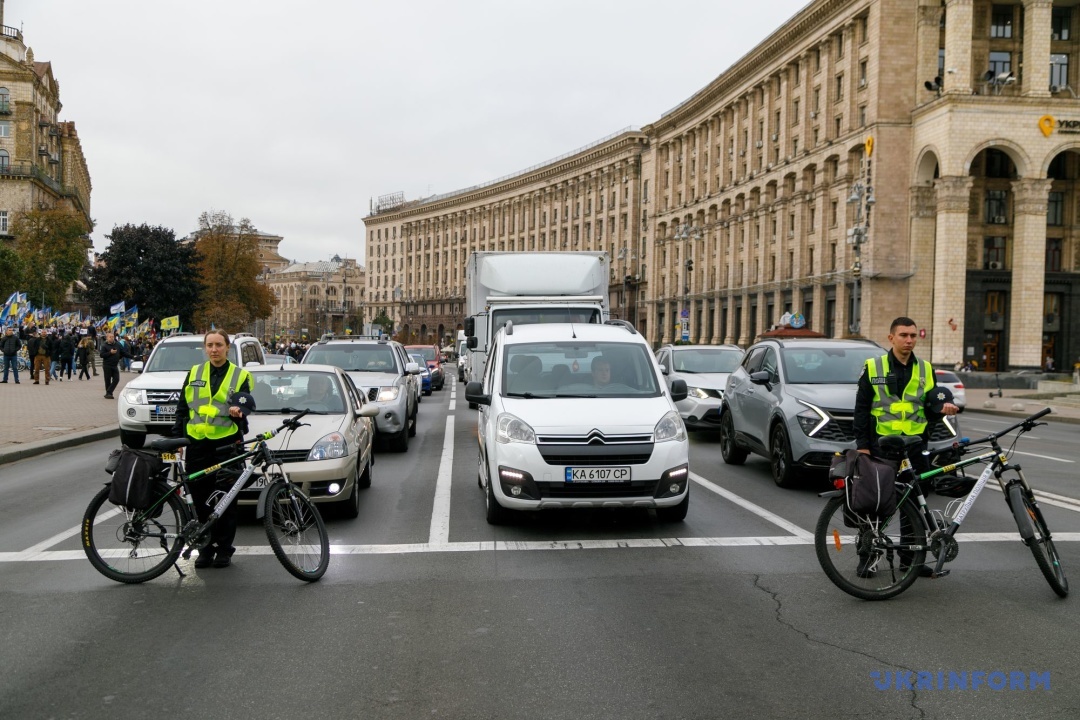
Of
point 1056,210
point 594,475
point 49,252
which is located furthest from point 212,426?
point 1056,210

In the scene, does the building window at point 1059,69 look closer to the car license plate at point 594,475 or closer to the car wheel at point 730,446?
the car wheel at point 730,446

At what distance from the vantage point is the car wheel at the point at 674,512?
28.8 ft

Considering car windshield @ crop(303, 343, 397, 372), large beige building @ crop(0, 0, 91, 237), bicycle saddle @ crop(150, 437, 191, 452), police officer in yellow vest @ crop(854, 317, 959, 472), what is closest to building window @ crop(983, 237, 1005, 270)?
car windshield @ crop(303, 343, 397, 372)

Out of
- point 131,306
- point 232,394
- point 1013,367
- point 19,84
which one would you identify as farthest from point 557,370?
point 19,84

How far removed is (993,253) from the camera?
183ft

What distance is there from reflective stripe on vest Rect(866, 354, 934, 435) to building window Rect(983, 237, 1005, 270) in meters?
53.9

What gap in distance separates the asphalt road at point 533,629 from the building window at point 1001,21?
56310mm

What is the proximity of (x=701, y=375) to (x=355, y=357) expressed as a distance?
20.7ft

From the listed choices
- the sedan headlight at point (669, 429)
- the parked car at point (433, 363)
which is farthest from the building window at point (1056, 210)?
the sedan headlight at point (669, 429)

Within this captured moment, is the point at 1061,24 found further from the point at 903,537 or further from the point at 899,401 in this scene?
the point at 903,537

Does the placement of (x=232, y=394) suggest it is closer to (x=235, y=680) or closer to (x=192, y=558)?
(x=192, y=558)

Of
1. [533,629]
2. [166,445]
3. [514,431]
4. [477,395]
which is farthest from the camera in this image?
[477,395]

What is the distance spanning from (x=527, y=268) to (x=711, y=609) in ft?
46.3

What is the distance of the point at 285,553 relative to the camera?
6641mm
